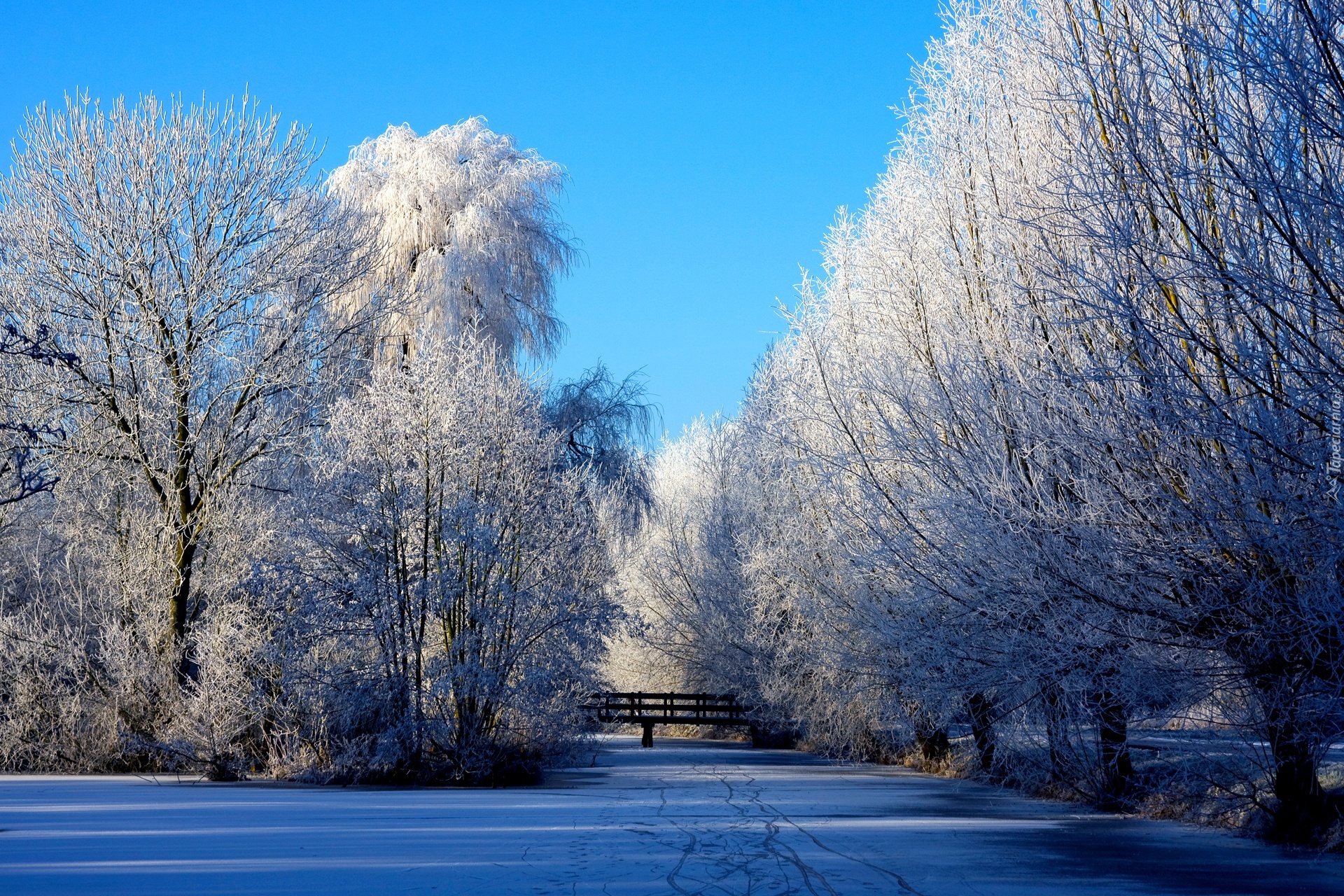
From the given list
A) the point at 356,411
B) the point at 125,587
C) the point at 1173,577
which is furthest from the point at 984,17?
the point at 125,587

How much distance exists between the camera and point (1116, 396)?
717cm

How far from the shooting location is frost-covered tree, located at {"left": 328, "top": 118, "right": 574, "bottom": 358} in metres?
21.7

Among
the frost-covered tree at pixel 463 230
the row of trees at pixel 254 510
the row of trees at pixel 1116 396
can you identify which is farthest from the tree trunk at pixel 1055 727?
the frost-covered tree at pixel 463 230

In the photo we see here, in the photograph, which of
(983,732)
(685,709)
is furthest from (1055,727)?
(685,709)

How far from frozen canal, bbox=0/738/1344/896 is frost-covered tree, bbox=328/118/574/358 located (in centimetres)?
1046

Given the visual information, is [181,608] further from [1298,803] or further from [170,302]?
[1298,803]

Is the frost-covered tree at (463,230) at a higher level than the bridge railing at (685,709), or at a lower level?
higher

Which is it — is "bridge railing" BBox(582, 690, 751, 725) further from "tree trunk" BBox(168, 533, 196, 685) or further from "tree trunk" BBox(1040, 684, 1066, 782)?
"tree trunk" BBox(1040, 684, 1066, 782)

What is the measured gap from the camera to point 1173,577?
7.12m

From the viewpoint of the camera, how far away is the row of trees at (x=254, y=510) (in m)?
14.3

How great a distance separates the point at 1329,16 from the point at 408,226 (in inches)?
725

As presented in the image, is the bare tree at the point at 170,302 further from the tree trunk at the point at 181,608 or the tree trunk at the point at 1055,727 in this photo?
the tree trunk at the point at 1055,727

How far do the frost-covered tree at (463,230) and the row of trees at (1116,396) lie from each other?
10.5 m

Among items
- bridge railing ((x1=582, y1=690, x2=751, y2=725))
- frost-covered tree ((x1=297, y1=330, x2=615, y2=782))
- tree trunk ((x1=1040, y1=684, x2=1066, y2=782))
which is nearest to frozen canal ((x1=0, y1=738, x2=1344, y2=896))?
tree trunk ((x1=1040, y1=684, x2=1066, y2=782))
